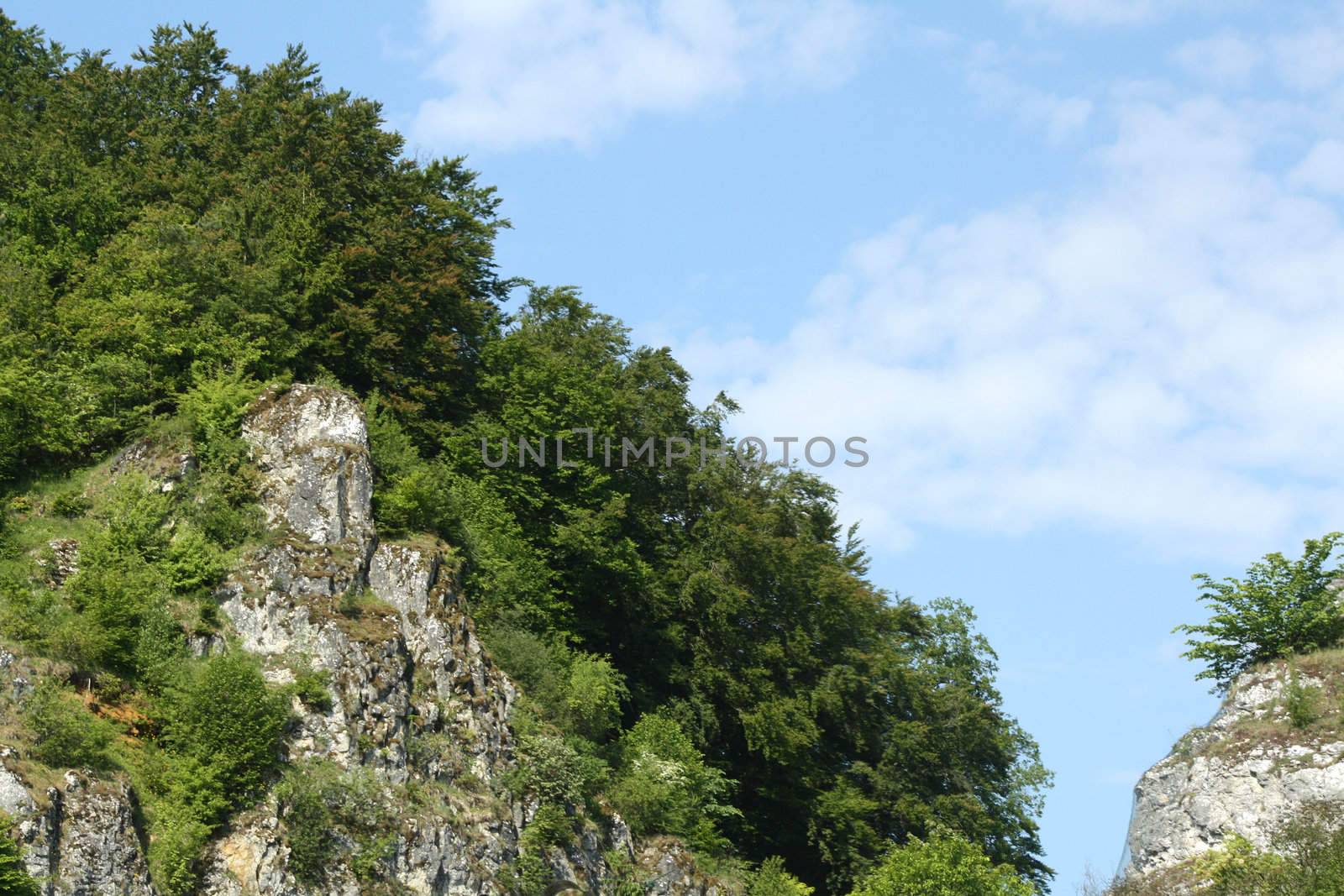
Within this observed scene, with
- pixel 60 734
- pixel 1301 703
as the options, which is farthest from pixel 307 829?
pixel 1301 703

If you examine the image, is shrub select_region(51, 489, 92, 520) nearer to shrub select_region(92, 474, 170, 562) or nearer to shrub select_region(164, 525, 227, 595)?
shrub select_region(92, 474, 170, 562)

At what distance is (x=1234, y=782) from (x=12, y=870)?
2702cm

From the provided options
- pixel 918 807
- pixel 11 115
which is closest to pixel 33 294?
pixel 11 115

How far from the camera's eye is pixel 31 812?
26.1 metres

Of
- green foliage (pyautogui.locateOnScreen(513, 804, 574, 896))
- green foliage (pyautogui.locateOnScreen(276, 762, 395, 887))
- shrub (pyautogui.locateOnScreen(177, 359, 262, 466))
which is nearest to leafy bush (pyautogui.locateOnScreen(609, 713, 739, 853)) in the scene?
green foliage (pyautogui.locateOnScreen(513, 804, 574, 896))

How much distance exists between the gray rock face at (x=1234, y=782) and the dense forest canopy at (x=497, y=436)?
5.51m

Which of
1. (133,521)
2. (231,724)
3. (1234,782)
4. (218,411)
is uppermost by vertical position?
(218,411)

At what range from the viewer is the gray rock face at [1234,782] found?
37062 mm

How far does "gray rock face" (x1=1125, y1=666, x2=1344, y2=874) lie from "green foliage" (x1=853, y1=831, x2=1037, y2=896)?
11.4 ft

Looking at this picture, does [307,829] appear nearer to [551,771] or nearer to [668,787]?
[551,771]

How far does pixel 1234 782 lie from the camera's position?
3803cm

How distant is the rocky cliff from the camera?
27.2 m

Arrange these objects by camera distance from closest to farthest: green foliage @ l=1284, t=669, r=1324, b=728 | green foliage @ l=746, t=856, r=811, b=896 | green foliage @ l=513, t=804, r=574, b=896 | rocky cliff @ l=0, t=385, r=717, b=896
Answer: rocky cliff @ l=0, t=385, r=717, b=896, green foliage @ l=513, t=804, r=574, b=896, green foliage @ l=746, t=856, r=811, b=896, green foliage @ l=1284, t=669, r=1324, b=728

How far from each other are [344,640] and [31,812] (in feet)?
25.2
